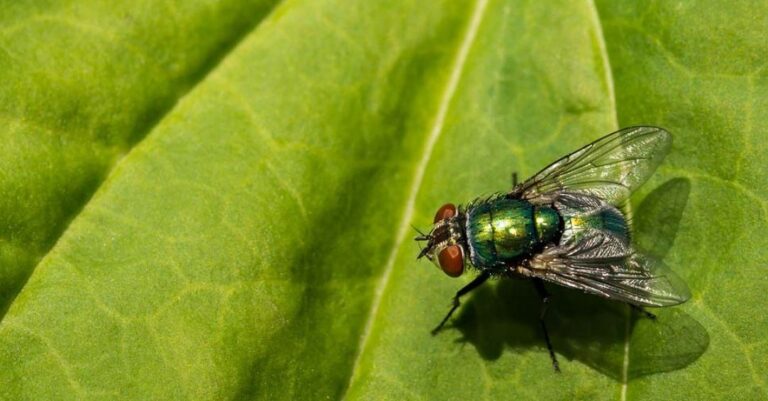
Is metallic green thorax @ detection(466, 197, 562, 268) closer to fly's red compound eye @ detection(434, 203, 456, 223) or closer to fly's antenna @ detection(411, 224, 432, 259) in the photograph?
fly's red compound eye @ detection(434, 203, 456, 223)

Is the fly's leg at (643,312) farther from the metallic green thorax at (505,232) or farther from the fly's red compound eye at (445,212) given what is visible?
the fly's red compound eye at (445,212)

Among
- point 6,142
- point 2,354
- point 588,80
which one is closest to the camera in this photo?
point 2,354

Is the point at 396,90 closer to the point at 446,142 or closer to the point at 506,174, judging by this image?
the point at 446,142

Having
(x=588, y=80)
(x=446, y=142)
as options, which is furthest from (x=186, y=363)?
(x=588, y=80)

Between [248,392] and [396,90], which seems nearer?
[248,392]

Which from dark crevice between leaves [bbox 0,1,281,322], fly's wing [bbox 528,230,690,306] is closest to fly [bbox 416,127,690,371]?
fly's wing [bbox 528,230,690,306]
